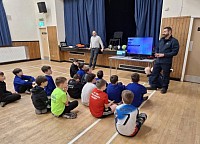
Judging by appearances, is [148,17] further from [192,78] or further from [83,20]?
[83,20]

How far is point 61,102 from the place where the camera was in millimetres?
2357

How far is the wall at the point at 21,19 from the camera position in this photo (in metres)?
6.93

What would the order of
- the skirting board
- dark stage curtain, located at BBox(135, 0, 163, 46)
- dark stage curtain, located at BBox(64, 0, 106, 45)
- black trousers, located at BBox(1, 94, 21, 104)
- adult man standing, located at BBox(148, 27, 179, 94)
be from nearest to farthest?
black trousers, located at BBox(1, 94, 21, 104)
adult man standing, located at BBox(148, 27, 179, 94)
the skirting board
dark stage curtain, located at BBox(135, 0, 163, 46)
dark stage curtain, located at BBox(64, 0, 106, 45)

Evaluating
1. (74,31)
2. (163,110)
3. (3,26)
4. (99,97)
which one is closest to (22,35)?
(3,26)

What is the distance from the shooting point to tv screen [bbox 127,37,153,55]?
4.19 meters

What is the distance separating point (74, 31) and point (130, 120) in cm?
603

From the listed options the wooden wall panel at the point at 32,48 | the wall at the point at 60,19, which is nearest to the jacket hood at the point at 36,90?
the wall at the point at 60,19

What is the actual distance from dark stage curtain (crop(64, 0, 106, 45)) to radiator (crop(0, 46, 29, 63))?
7.59ft

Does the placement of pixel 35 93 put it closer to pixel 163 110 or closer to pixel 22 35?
pixel 163 110

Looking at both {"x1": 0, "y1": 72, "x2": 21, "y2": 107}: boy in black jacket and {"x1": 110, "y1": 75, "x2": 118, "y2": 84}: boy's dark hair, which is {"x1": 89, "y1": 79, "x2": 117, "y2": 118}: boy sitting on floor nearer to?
{"x1": 110, "y1": 75, "x2": 118, "y2": 84}: boy's dark hair

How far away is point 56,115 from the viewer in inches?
98.3

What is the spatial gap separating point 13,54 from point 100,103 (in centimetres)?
651

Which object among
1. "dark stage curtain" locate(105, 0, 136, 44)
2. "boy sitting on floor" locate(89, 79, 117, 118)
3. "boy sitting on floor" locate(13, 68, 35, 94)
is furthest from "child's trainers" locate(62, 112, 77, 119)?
"dark stage curtain" locate(105, 0, 136, 44)

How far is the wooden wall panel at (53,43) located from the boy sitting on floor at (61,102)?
531 cm
